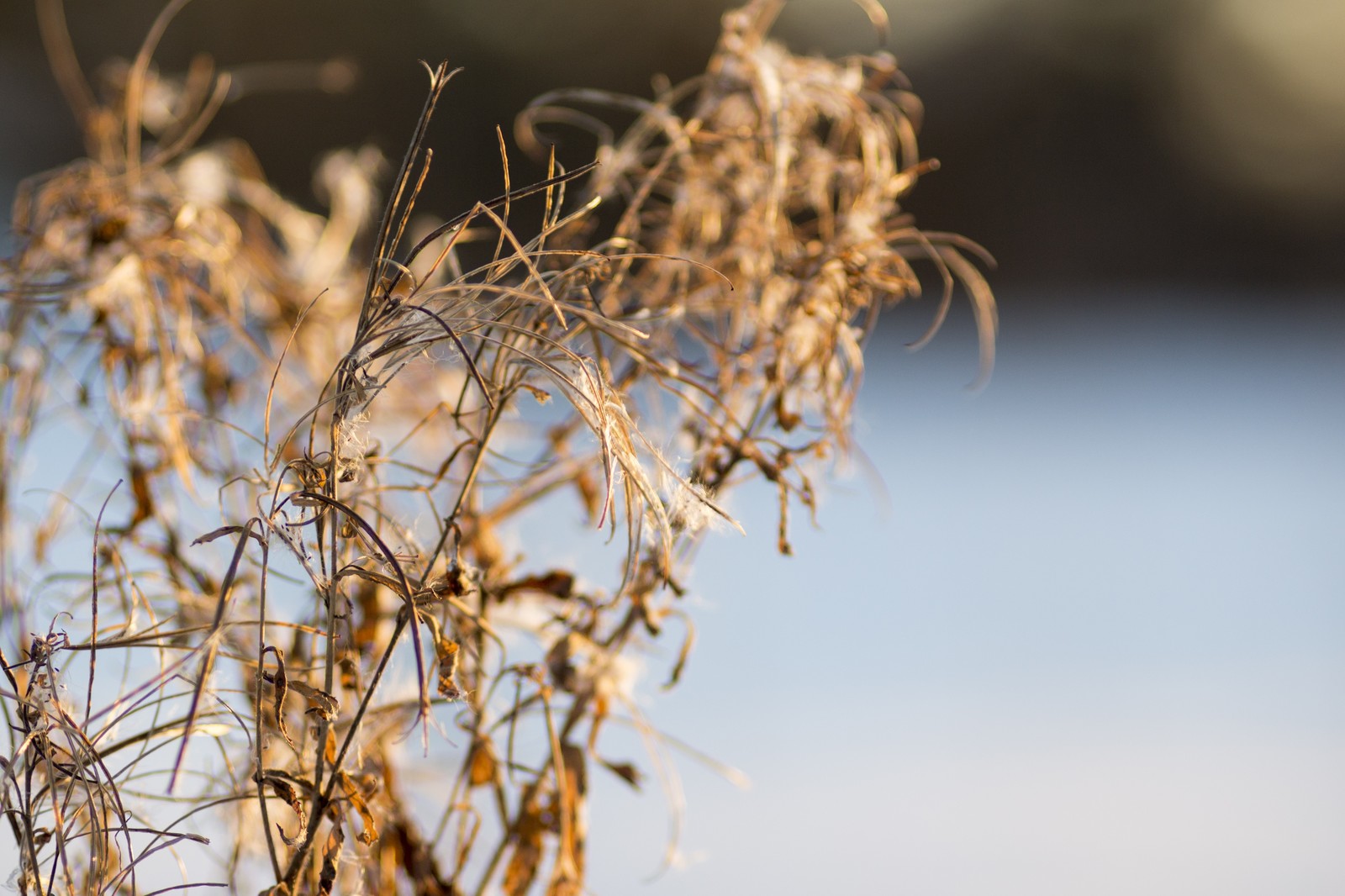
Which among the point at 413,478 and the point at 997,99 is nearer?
the point at 413,478

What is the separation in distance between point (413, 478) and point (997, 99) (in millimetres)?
2603

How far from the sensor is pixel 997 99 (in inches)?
107

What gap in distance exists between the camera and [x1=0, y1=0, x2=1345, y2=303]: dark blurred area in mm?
2107

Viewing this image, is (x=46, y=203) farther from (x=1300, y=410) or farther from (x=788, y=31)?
(x=1300, y=410)

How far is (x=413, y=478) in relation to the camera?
44 cm

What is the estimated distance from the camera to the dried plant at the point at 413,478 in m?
0.23

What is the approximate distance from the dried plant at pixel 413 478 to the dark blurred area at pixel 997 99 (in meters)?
1.46

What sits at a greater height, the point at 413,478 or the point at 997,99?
the point at 997,99

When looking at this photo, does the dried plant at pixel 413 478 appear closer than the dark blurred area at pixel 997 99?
Yes

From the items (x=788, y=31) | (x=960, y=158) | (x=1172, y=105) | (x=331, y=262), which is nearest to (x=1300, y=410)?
(x=1172, y=105)

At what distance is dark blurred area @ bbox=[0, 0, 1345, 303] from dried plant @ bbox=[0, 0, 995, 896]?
1458 mm

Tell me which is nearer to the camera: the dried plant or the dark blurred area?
the dried plant

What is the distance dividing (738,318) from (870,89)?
0.10 meters

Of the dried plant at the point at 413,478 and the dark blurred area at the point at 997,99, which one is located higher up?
the dark blurred area at the point at 997,99
